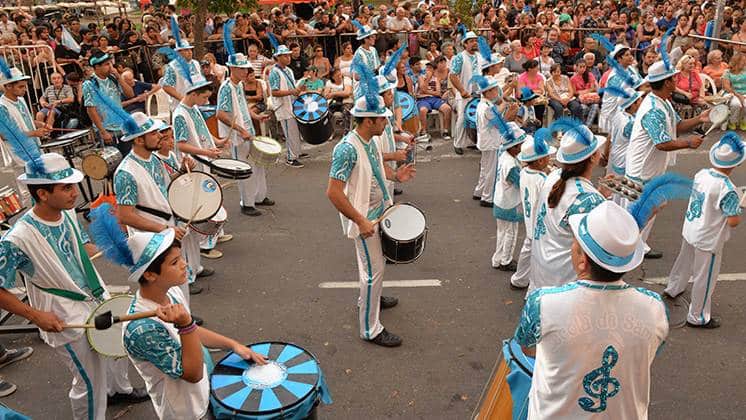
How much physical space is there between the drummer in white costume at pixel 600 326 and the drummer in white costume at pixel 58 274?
294 cm

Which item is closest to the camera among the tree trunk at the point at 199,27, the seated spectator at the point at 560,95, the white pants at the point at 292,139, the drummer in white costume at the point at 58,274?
the drummer in white costume at the point at 58,274

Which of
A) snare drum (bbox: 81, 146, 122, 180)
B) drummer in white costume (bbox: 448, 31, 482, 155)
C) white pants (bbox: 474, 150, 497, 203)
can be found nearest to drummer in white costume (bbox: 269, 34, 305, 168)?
drummer in white costume (bbox: 448, 31, 482, 155)

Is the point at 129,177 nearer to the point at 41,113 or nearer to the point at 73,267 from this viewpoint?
the point at 73,267

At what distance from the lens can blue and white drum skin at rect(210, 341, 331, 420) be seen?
3141 mm

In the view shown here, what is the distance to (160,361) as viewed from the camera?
2.98 meters

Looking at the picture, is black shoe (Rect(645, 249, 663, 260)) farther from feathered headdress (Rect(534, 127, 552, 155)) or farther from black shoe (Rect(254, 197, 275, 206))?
black shoe (Rect(254, 197, 275, 206))

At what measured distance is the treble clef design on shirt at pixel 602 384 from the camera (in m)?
2.56

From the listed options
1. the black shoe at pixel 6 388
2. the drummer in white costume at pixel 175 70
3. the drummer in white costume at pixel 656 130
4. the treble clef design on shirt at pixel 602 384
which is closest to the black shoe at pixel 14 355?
the black shoe at pixel 6 388

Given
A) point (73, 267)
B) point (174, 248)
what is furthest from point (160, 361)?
point (73, 267)

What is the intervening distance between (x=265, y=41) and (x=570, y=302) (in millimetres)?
14062

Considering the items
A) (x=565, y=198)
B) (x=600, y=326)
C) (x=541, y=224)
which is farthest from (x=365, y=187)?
(x=600, y=326)

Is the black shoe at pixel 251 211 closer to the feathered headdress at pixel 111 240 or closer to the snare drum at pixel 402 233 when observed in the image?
the snare drum at pixel 402 233

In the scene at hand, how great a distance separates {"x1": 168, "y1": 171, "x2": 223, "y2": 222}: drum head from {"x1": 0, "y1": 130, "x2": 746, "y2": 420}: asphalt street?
111 cm

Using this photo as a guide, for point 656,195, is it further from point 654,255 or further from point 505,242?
point 654,255
